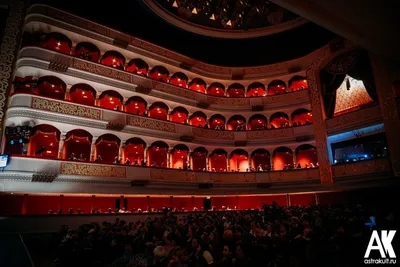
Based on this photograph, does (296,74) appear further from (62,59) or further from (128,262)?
(128,262)

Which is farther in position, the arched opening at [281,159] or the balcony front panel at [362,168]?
the arched opening at [281,159]

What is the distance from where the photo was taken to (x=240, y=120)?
23094mm

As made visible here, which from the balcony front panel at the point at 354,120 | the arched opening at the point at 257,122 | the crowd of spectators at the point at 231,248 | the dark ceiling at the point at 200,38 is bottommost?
the crowd of spectators at the point at 231,248

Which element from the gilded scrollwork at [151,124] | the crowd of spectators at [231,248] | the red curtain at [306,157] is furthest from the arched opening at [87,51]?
the red curtain at [306,157]

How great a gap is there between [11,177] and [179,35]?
14578 mm

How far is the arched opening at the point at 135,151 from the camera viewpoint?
59.2ft

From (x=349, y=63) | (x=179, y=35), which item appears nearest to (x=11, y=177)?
(x=179, y=35)

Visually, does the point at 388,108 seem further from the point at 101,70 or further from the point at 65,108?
the point at 65,108

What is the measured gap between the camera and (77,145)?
16.6 meters

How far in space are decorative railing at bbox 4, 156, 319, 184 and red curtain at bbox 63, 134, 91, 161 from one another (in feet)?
6.50

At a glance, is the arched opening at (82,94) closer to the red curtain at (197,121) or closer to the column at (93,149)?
the column at (93,149)

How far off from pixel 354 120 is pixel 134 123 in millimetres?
13604

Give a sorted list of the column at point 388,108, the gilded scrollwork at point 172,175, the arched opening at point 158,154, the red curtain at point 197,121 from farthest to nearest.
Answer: the red curtain at point 197,121
the arched opening at point 158,154
the gilded scrollwork at point 172,175
the column at point 388,108

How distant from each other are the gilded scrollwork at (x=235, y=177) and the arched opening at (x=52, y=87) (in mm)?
11094
